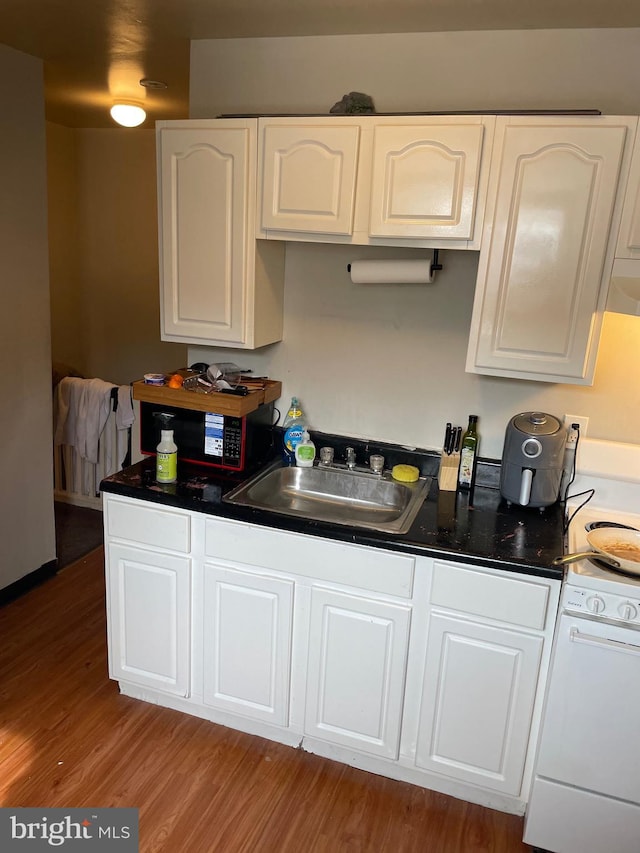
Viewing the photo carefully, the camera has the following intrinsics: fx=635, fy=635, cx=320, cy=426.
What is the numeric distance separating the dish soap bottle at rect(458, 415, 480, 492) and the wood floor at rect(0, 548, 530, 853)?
103cm

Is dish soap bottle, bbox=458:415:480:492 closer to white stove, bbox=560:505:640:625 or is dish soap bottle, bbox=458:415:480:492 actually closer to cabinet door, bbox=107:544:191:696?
white stove, bbox=560:505:640:625

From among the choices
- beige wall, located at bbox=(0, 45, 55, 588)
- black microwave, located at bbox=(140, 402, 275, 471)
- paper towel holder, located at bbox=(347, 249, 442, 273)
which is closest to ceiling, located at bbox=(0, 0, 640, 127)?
beige wall, located at bbox=(0, 45, 55, 588)

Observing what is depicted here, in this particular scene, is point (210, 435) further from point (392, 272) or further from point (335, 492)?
point (392, 272)

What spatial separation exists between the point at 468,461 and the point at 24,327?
2.06 metres

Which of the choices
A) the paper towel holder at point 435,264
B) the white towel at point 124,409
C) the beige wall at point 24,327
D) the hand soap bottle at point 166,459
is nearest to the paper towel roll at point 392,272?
the paper towel holder at point 435,264

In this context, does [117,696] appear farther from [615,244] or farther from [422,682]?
[615,244]

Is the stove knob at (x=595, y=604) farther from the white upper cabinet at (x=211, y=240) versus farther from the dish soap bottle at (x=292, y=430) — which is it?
the white upper cabinet at (x=211, y=240)

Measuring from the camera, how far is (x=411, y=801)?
205cm

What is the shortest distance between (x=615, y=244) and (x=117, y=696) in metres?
2.35

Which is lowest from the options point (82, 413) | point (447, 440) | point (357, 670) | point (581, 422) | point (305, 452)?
point (357, 670)

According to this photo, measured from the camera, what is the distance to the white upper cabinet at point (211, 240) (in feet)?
7.06

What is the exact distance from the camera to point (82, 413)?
12.5ft

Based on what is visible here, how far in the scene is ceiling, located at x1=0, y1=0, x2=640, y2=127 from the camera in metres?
1.90

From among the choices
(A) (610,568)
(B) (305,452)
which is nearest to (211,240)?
(B) (305,452)
